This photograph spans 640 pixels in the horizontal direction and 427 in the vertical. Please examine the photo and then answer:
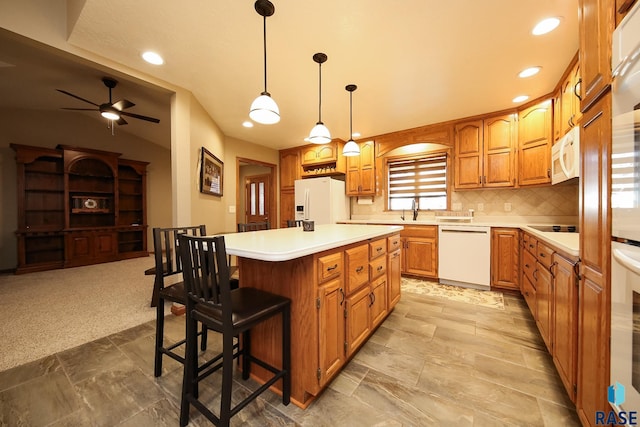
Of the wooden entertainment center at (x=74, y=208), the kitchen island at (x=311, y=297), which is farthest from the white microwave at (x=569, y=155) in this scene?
the wooden entertainment center at (x=74, y=208)

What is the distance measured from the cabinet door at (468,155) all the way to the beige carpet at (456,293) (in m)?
1.51

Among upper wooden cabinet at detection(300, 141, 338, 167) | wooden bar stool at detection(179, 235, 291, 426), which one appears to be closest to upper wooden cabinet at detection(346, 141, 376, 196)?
upper wooden cabinet at detection(300, 141, 338, 167)

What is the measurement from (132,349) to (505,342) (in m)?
3.01

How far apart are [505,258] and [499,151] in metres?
1.48

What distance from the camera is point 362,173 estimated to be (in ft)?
14.9

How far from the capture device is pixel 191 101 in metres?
2.88

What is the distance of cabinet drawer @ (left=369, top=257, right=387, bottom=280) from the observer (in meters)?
1.89

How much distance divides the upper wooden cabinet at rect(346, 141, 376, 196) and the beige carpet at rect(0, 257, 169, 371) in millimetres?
3473

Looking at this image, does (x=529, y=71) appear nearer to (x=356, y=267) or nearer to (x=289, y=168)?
(x=356, y=267)

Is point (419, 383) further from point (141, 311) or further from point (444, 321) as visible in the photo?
point (141, 311)

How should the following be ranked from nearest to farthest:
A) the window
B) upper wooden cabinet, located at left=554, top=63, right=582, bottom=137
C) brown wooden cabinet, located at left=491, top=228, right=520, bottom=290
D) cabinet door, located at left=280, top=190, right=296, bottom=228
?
upper wooden cabinet, located at left=554, top=63, right=582, bottom=137
brown wooden cabinet, located at left=491, top=228, right=520, bottom=290
the window
cabinet door, located at left=280, top=190, right=296, bottom=228

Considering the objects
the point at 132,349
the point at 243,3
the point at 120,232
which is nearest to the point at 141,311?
the point at 132,349

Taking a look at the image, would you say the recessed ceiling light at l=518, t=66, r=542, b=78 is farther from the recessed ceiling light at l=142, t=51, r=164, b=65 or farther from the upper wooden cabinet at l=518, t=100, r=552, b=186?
the recessed ceiling light at l=142, t=51, r=164, b=65

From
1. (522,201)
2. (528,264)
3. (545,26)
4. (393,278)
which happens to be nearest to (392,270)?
(393,278)
